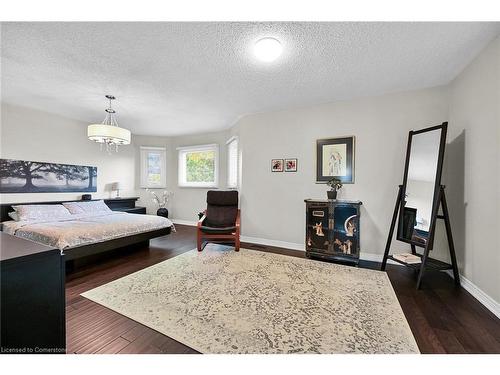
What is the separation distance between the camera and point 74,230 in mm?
2717

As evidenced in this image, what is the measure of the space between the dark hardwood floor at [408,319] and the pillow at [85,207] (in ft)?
5.05

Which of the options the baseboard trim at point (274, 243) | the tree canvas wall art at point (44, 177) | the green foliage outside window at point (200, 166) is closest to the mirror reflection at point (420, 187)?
the baseboard trim at point (274, 243)

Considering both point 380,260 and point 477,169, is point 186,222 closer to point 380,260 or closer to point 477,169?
point 380,260

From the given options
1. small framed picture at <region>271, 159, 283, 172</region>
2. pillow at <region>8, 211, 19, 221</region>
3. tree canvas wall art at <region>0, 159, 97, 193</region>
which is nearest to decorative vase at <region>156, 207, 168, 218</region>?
tree canvas wall art at <region>0, 159, 97, 193</region>

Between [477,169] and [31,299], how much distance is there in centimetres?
356

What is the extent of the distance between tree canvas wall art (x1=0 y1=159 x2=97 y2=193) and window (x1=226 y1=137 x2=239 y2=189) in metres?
2.99

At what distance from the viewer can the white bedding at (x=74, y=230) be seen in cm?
256

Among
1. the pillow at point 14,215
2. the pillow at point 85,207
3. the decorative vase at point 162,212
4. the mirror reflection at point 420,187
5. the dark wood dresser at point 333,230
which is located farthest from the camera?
the decorative vase at point 162,212

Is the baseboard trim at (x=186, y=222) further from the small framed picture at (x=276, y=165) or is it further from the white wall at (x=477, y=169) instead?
the white wall at (x=477, y=169)

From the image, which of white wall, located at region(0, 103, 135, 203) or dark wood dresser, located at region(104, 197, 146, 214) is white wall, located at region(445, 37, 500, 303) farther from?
white wall, located at region(0, 103, 135, 203)

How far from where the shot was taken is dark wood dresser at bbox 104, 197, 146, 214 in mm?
4949

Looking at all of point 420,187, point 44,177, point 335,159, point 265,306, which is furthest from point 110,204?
point 420,187
